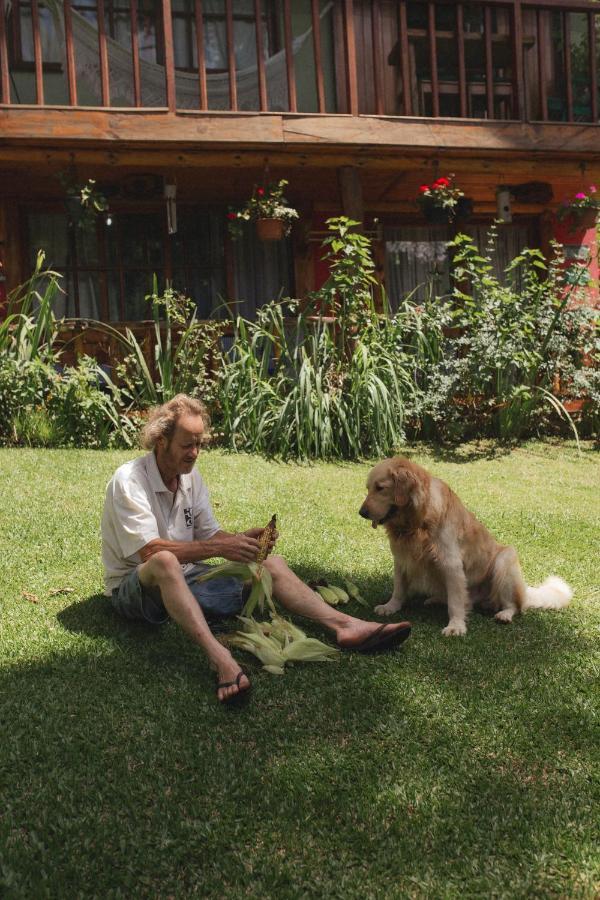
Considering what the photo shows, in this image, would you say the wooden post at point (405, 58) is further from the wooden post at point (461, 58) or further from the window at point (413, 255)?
the window at point (413, 255)

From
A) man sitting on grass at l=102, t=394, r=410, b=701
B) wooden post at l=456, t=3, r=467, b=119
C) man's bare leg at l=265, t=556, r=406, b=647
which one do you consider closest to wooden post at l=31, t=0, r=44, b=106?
wooden post at l=456, t=3, r=467, b=119

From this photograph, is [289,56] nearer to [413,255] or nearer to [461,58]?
[461,58]

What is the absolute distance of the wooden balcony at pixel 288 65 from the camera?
9.09 meters

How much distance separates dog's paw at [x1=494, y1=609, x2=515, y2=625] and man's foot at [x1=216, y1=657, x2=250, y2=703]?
5.09ft

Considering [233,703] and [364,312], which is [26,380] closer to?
[364,312]

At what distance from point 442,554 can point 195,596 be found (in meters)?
1.25

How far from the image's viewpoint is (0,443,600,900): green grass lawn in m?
2.35

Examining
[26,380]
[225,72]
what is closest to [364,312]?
[26,380]

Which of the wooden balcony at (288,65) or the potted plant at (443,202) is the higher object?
the wooden balcony at (288,65)

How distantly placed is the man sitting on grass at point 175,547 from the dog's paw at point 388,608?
482mm

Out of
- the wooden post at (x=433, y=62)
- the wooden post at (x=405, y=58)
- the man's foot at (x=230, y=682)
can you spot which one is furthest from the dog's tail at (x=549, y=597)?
the wooden post at (x=405, y=58)

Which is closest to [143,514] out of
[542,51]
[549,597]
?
[549,597]

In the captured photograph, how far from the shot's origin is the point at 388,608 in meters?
4.39

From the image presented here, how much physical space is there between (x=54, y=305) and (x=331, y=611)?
8746 mm
